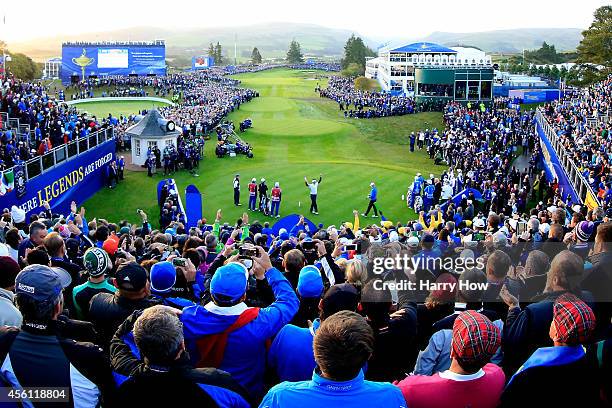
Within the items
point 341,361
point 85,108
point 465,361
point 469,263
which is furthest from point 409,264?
point 85,108

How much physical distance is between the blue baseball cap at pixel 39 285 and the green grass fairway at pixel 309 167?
18.3 metres

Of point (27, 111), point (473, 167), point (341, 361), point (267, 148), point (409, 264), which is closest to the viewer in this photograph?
point (341, 361)

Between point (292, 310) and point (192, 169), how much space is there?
26720 mm

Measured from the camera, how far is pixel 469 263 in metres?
9.00

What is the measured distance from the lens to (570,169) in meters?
22.8

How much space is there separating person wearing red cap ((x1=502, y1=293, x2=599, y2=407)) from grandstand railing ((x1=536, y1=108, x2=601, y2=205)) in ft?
47.4

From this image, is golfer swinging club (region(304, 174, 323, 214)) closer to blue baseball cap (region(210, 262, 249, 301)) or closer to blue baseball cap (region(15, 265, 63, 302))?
blue baseball cap (region(210, 262, 249, 301))

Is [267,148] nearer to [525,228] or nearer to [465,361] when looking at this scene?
[525,228]

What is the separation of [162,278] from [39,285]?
5.57 ft

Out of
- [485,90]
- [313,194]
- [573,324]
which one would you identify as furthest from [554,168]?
[485,90]

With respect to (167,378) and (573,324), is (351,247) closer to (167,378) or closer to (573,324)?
(573,324)

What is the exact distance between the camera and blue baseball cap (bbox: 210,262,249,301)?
14.7 ft

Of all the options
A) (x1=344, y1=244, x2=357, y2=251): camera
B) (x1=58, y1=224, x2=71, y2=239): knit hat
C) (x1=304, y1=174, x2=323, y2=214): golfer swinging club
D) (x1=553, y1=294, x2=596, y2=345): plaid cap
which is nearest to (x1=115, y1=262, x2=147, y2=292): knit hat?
(x1=553, y1=294, x2=596, y2=345): plaid cap

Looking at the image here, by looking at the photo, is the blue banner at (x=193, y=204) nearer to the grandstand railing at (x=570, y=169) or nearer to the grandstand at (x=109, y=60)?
the grandstand railing at (x=570, y=169)
